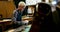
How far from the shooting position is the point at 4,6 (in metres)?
7.58

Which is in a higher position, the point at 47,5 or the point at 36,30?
the point at 47,5

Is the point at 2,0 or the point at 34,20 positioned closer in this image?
the point at 34,20

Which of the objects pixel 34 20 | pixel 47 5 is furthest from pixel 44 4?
pixel 34 20

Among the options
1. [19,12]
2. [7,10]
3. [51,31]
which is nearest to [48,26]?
[51,31]

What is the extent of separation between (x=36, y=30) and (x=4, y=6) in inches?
268

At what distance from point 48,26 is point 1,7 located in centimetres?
686

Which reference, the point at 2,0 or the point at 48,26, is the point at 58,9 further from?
the point at 2,0

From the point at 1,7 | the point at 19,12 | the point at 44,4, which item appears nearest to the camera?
the point at 44,4

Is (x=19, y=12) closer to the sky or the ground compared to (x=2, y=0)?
closer to the ground

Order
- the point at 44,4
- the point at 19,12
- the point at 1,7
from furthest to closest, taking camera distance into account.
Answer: the point at 1,7 → the point at 19,12 → the point at 44,4

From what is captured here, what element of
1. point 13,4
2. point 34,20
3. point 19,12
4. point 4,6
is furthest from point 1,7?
point 34,20

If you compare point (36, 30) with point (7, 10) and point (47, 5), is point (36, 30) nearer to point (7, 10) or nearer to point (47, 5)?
point (47, 5)

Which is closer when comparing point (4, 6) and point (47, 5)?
point (47, 5)

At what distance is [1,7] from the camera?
757cm
